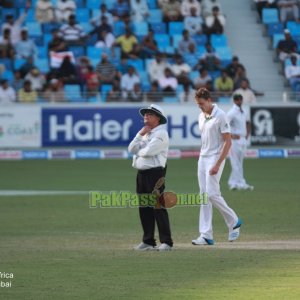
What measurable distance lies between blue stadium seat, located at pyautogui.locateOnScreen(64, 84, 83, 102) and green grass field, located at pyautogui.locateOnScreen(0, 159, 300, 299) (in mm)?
7731

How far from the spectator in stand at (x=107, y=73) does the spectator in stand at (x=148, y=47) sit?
66.6 inches

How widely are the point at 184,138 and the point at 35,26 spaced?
6073 mm

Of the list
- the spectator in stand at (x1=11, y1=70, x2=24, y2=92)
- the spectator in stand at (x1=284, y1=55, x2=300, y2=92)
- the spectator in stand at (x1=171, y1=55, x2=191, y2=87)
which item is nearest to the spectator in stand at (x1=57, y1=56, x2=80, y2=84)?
the spectator in stand at (x1=11, y1=70, x2=24, y2=92)

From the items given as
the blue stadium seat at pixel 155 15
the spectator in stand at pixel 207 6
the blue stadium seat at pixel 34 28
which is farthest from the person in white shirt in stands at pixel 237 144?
the spectator in stand at pixel 207 6

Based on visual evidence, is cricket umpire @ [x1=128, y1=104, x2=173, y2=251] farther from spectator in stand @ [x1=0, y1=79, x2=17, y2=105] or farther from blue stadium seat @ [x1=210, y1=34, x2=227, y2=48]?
blue stadium seat @ [x1=210, y1=34, x2=227, y2=48]

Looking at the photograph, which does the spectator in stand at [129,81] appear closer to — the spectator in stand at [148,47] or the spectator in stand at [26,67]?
the spectator in stand at [148,47]

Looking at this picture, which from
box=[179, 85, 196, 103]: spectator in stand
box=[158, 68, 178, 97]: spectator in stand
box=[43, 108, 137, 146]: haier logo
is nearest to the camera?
box=[43, 108, 137, 146]: haier logo

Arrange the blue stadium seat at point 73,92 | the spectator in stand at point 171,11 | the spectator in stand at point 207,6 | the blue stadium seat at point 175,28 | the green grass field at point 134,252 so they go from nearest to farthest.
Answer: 1. the green grass field at point 134,252
2. the blue stadium seat at point 73,92
3. the blue stadium seat at point 175,28
4. the spectator in stand at point 171,11
5. the spectator in stand at point 207,6

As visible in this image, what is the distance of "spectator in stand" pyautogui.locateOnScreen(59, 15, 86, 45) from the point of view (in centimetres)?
3431

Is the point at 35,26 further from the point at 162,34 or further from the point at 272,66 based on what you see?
the point at 272,66

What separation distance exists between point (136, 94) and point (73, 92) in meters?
1.86

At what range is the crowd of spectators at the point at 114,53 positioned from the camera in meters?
33.1

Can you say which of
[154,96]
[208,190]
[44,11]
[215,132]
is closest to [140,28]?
[44,11]

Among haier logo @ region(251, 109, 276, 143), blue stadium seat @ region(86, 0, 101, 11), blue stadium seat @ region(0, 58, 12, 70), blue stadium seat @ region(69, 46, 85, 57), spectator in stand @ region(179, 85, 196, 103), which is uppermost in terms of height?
blue stadium seat @ region(86, 0, 101, 11)
